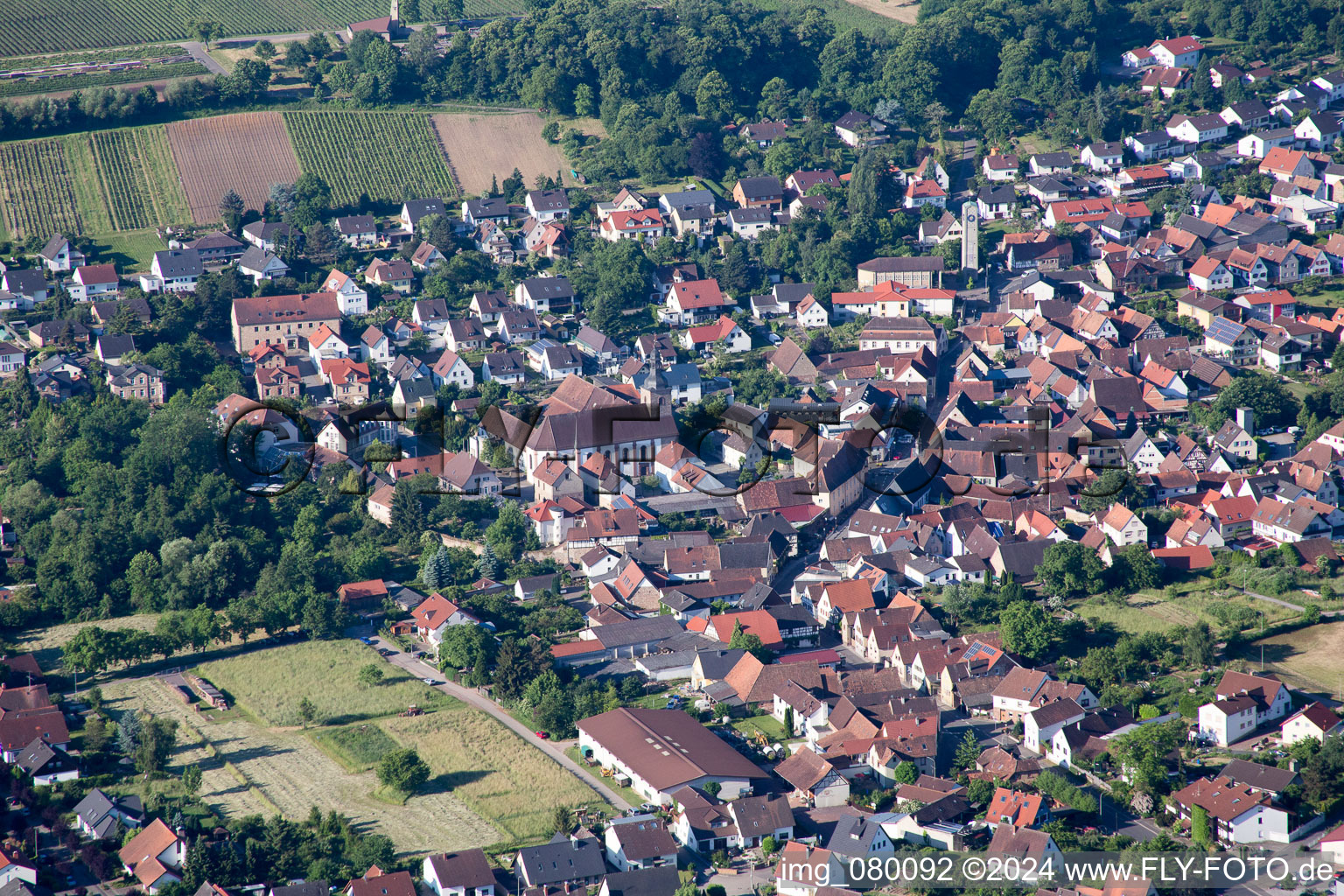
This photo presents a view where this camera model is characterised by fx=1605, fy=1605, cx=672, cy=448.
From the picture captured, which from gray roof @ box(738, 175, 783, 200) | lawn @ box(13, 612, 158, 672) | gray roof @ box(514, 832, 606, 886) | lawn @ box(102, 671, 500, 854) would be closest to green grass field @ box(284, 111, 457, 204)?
gray roof @ box(738, 175, 783, 200)

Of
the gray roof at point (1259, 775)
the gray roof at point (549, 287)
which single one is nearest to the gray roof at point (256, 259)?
the gray roof at point (549, 287)

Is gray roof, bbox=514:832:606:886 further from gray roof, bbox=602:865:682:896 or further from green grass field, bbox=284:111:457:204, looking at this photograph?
green grass field, bbox=284:111:457:204

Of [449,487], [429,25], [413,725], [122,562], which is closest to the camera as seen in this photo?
[413,725]

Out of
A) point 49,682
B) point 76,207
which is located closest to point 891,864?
point 49,682

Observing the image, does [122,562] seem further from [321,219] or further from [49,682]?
[321,219]

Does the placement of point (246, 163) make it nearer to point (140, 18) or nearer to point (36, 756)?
point (140, 18)

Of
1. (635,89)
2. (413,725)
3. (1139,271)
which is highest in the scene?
(635,89)

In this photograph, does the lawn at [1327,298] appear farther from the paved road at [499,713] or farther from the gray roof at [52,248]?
the gray roof at [52,248]
